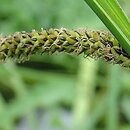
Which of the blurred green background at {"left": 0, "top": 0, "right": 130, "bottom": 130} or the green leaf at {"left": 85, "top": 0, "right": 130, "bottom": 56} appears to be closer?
the green leaf at {"left": 85, "top": 0, "right": 130, "bottom": 56}

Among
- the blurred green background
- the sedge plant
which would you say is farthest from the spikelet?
the blurred green background

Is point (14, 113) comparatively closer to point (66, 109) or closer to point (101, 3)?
point (66, 109)

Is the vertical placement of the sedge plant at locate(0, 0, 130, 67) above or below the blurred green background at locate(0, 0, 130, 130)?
below

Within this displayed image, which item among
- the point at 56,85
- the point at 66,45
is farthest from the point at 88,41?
the point at 56,85

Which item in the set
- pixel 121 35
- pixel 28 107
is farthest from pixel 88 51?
pixel 28 107

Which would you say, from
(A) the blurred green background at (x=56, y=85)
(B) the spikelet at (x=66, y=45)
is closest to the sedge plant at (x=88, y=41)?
(B) the spikelet at (x=66, y=45)

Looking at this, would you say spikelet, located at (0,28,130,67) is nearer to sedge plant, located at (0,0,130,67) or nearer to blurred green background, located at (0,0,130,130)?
sedge plant, located at (0,0,130,67)

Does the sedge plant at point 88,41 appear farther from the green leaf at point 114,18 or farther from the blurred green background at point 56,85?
the blurred green background at point 56,85
